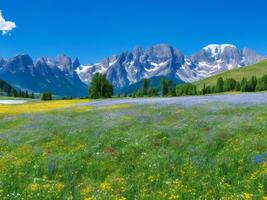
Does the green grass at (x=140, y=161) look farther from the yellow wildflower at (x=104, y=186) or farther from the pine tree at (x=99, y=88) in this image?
the pine tree at (x=99, y=88)

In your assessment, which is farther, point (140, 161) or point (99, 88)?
point (99, 88)

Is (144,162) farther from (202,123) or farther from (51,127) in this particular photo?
(51,127)

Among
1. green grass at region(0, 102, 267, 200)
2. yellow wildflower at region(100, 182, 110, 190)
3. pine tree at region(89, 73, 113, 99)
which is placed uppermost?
pine tree at region(89, 73, 113, 99)

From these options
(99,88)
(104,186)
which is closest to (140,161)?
(104,186)

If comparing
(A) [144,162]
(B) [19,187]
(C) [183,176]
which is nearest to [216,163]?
(C) [183,176]

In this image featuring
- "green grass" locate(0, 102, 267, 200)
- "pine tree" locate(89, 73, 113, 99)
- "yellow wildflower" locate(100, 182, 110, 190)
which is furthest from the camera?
"pine tree" locate(89, 73, 113, 99)

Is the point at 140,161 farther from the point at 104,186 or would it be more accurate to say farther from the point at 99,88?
the point at 99,88

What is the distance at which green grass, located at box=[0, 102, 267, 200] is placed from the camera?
52.9 feet

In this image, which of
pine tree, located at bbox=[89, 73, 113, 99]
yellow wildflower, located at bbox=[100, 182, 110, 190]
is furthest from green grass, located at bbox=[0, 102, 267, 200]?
pine tree, located at bbox=[89, 73, 113, 99]

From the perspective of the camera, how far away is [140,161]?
2088 cm

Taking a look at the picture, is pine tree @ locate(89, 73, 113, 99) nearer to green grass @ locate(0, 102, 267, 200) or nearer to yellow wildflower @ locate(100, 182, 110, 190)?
green grass @ locate(0, 102, 267, 200)

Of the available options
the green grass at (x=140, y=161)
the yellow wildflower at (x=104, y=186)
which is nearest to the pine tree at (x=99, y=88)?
the green grass at (x=140, y=161)

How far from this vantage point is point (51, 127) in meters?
34.8

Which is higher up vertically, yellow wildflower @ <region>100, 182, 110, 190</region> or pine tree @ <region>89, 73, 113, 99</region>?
pine tree @ <region>89, 73, 113, 99</region>
